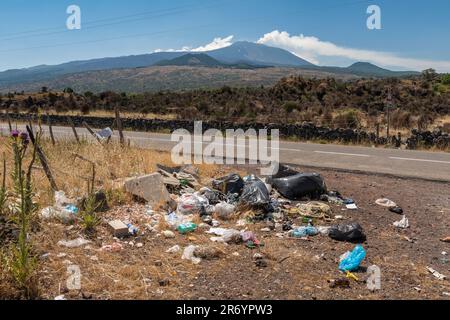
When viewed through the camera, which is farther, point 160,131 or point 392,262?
point 160,131

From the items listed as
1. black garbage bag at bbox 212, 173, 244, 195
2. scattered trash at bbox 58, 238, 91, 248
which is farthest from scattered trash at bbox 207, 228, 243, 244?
black garbage bag at bbox 212, 173, 244, 195

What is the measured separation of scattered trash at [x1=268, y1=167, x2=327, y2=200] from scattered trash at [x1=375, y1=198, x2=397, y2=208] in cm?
99

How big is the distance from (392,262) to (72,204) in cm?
453

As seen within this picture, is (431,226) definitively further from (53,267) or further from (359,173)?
(53,267)

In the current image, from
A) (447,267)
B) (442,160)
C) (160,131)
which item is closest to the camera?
(447,267)

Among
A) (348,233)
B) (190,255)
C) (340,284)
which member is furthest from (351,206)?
(190,255)

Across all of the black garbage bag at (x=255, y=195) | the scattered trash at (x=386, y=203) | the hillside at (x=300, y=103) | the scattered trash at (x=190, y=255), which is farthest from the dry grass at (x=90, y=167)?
the hillside at (x=300, y=103)

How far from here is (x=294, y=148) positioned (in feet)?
50.3

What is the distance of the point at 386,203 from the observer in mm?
7867

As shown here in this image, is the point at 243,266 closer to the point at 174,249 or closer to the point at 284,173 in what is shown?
the point at 174,249

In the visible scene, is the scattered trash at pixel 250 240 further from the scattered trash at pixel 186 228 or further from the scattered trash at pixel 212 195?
the scattered trash at pixel 212 195

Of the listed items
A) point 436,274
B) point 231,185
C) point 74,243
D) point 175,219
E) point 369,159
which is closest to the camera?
point 436,274

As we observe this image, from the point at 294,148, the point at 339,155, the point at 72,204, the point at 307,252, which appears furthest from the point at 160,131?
the point at 307,252

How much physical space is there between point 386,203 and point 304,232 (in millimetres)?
2350
